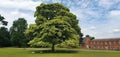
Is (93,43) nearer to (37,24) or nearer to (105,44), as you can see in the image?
(105,44)

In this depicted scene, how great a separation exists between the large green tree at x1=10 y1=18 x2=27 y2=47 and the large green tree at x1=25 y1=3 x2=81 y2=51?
42710 millimetres

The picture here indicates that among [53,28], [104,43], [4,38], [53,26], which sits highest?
[53,26]

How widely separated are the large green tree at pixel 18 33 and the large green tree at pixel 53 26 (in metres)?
42.7

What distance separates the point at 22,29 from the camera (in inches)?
4171

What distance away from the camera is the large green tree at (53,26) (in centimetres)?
5056

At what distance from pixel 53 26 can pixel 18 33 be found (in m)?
50.8

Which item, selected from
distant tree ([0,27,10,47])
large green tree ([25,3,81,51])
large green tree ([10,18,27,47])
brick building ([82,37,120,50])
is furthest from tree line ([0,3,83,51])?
brick building ([82,37,120,50])

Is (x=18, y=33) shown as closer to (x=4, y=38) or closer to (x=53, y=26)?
(x=4, y=38)

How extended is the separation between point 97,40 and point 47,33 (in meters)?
78.6

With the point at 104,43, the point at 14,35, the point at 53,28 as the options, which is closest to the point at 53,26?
the point at 53,28

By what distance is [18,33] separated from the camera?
9831 cm

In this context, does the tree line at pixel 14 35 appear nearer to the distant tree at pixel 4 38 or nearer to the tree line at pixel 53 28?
the distant tree at pixel 4 38

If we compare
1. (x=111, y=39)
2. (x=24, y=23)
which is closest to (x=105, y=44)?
(x=111, y=39)

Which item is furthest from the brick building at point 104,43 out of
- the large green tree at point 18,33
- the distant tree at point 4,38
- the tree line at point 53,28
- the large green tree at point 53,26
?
the large green tree at point 53,26
